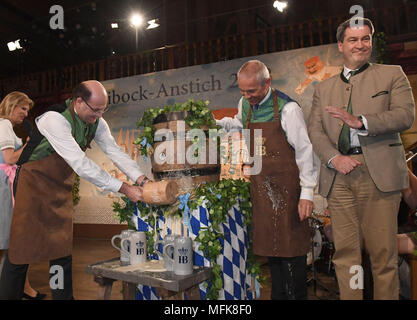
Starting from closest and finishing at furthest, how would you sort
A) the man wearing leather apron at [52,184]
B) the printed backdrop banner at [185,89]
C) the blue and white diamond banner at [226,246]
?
the blue and white diamond banner at [226,246] → the man wearing leather apron at [52,184] → the printed backdrop banner at [185,89]

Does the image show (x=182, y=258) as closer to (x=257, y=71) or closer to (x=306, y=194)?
(x=306, y=194)

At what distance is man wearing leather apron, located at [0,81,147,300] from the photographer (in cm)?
232

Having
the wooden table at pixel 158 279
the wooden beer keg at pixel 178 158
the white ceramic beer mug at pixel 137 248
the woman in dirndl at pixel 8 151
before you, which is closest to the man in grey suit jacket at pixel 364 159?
the wooden beer keg at pixel 178 158

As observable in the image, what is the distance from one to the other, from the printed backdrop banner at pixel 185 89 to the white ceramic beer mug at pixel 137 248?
3524mm

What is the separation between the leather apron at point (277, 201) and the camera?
2.06 meters

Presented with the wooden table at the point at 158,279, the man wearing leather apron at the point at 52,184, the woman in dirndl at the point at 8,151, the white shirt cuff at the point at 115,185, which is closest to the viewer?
the wooden table at the point at 158,279

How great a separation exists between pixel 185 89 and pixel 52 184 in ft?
14.5

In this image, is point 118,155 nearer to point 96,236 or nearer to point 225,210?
point 225,210

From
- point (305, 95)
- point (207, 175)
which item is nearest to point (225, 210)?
point (207, 175)

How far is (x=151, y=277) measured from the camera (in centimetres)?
168

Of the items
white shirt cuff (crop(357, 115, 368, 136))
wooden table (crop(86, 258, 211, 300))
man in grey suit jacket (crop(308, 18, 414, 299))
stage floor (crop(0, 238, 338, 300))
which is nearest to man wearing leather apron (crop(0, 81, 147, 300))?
wooden table (crop(86, 258, 211, 300))

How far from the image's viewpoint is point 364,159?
1975 millimetres

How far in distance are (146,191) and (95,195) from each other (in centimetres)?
582

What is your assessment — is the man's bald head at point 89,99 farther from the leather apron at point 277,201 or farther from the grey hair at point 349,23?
the grey hair at point 349,23
